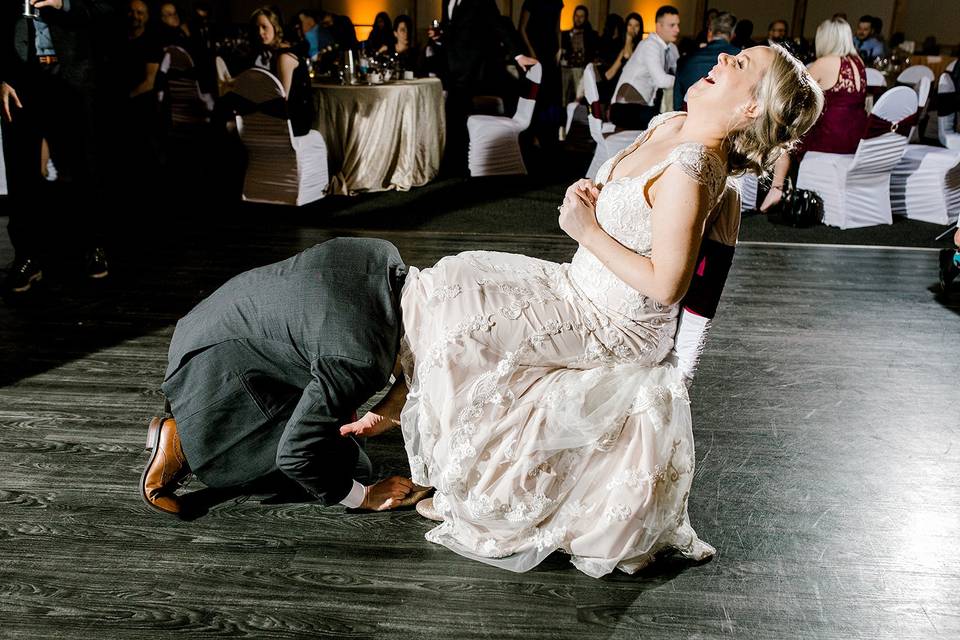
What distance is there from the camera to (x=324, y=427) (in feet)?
5.46

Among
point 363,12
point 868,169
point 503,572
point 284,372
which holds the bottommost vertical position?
point 503,572

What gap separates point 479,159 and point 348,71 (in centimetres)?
125

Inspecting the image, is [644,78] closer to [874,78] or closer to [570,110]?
[874,78]

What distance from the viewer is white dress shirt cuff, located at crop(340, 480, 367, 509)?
1912 mm

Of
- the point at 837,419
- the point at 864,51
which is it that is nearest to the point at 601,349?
the point at 837,419

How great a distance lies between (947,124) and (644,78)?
7.34 feet

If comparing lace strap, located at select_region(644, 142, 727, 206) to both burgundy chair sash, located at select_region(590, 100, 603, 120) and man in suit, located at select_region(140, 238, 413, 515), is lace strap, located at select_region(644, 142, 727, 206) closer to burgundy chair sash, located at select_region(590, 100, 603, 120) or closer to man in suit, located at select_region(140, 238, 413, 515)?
man in suit, located at select_region(140, 238, 413, 515)

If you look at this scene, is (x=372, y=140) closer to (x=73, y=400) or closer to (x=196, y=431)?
(x=73, y=400)

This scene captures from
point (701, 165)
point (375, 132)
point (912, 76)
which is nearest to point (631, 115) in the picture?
point (375, 132)

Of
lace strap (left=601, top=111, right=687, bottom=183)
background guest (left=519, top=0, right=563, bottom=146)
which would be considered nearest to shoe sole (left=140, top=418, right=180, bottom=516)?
lace strap (left=601, top=111, right=687, bottom=183)

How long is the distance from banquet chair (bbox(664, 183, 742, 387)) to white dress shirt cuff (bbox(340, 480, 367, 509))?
83 centimetres

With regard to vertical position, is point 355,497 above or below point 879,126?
below

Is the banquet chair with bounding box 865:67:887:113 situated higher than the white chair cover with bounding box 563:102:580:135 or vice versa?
the banquet chair with bounding box 865:67:887:113

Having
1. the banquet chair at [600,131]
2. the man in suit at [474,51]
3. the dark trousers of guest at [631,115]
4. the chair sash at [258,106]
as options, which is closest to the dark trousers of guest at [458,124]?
the man in suit at [474,51]
